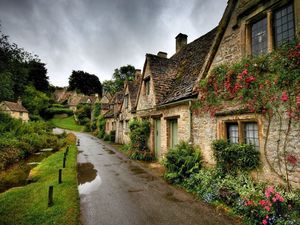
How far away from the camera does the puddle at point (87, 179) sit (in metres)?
6.69

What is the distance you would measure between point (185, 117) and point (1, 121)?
70.8ft

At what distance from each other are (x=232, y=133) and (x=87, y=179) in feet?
22.8

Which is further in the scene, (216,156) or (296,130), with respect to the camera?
(216,156)

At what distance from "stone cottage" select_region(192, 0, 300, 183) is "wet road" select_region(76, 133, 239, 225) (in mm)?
2237

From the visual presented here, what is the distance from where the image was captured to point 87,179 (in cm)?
791

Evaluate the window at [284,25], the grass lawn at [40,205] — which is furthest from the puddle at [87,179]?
the window at [284,25]

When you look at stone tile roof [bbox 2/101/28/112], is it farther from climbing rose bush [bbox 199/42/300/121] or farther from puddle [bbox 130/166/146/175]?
climbing rose bush [bbox 199/42/300/121]

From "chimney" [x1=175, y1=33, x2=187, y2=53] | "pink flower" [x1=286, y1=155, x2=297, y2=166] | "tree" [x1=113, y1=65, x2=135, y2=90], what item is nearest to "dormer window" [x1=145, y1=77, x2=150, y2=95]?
"chimney" [x1=175, y1=33, x2=187, y2=53]

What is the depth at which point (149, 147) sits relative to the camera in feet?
41.0

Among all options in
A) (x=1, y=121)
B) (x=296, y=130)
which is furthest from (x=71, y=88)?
(x=296, y=130)

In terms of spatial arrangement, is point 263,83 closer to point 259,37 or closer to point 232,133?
point 259,37

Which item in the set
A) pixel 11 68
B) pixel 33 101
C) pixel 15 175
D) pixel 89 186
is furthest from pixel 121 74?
pixel 89 186

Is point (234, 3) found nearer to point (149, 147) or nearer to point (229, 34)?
point (229, 34)

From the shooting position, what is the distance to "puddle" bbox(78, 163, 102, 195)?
6691 mm
